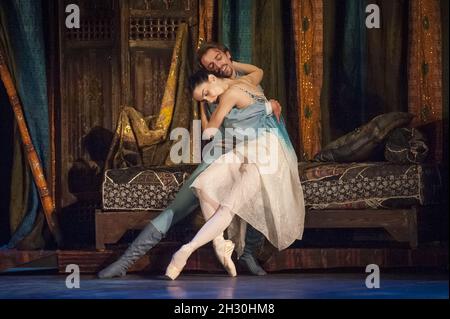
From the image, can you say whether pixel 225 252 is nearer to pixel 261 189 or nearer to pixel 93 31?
pixel 261 189

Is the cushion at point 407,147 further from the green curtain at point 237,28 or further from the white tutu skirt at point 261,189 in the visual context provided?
the green curtain at point 237,28

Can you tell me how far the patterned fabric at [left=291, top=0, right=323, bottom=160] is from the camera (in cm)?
734

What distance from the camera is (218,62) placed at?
6.61 meters

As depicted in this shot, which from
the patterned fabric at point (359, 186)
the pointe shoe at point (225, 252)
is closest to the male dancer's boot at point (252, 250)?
the pointe shoe at point (225, 252)

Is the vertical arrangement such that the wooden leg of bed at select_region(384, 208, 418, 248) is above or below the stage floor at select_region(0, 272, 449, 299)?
above

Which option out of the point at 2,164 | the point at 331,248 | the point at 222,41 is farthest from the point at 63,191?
the point at 331,248

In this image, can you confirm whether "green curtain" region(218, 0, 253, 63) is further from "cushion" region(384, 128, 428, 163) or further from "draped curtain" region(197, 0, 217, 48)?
"cushion" region(384, 128, 428, 163)

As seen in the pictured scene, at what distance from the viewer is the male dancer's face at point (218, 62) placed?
660 centimetres

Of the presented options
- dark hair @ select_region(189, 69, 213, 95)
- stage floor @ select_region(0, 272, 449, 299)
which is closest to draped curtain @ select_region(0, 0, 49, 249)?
stage floor @ select_region(0, 272, 449, 299)

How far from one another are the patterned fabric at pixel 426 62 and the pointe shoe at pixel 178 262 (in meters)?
1.99

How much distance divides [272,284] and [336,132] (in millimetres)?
1969

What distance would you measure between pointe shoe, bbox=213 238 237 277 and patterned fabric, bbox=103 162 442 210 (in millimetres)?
495
